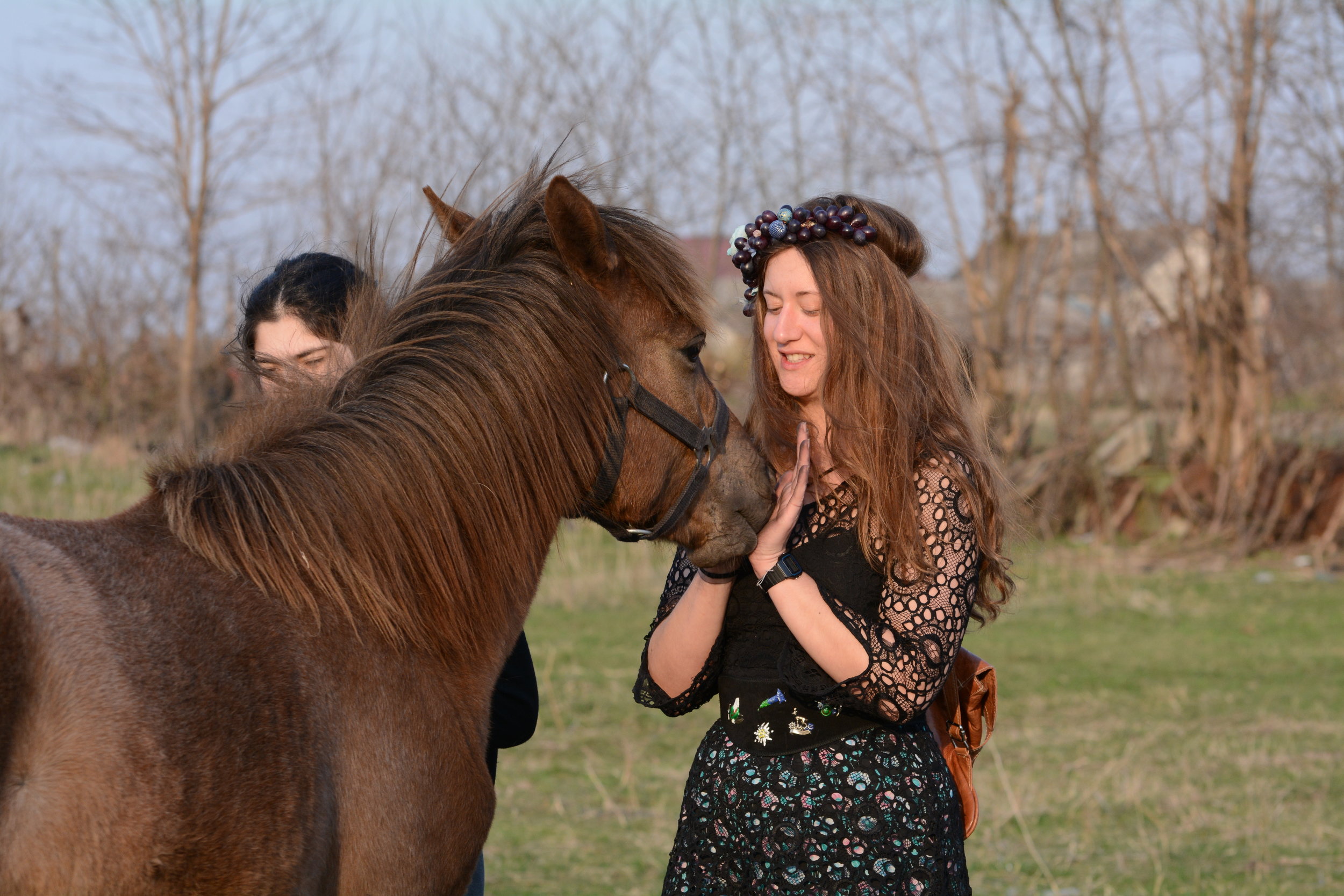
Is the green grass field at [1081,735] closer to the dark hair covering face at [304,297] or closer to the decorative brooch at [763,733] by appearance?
the decorative brooch at [763,733]

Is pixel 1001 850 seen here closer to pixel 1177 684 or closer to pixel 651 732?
pixel 651 732

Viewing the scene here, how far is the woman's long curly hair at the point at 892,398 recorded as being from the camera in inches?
95.0

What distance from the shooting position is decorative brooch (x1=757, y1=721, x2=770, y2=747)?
2.44 m

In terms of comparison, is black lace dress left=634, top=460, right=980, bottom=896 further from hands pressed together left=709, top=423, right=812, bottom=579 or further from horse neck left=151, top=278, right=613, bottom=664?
horse neck left=151, top=278, right=613, bottom=664

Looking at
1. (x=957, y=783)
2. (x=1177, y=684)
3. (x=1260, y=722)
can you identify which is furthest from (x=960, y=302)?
(x=957, y=783)

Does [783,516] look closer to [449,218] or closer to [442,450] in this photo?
[442,450]

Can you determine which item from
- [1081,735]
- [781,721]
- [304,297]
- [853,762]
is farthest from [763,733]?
[1081,735]

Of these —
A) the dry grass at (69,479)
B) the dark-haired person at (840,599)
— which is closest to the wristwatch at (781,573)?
the dark-haired person at (840,599)

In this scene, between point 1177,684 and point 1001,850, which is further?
point 1177,684

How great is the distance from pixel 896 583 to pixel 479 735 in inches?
34.7

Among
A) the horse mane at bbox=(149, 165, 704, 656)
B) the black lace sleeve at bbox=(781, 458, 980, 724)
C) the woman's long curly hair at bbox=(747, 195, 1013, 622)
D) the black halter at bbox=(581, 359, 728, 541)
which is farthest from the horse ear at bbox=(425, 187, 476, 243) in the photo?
the black lace sleeve at bbox=(781, 458, 980, 724)

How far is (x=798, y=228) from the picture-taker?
8.37 feet

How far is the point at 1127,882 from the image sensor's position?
4.54 metres

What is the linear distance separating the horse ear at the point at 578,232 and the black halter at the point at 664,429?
0.65 ft
